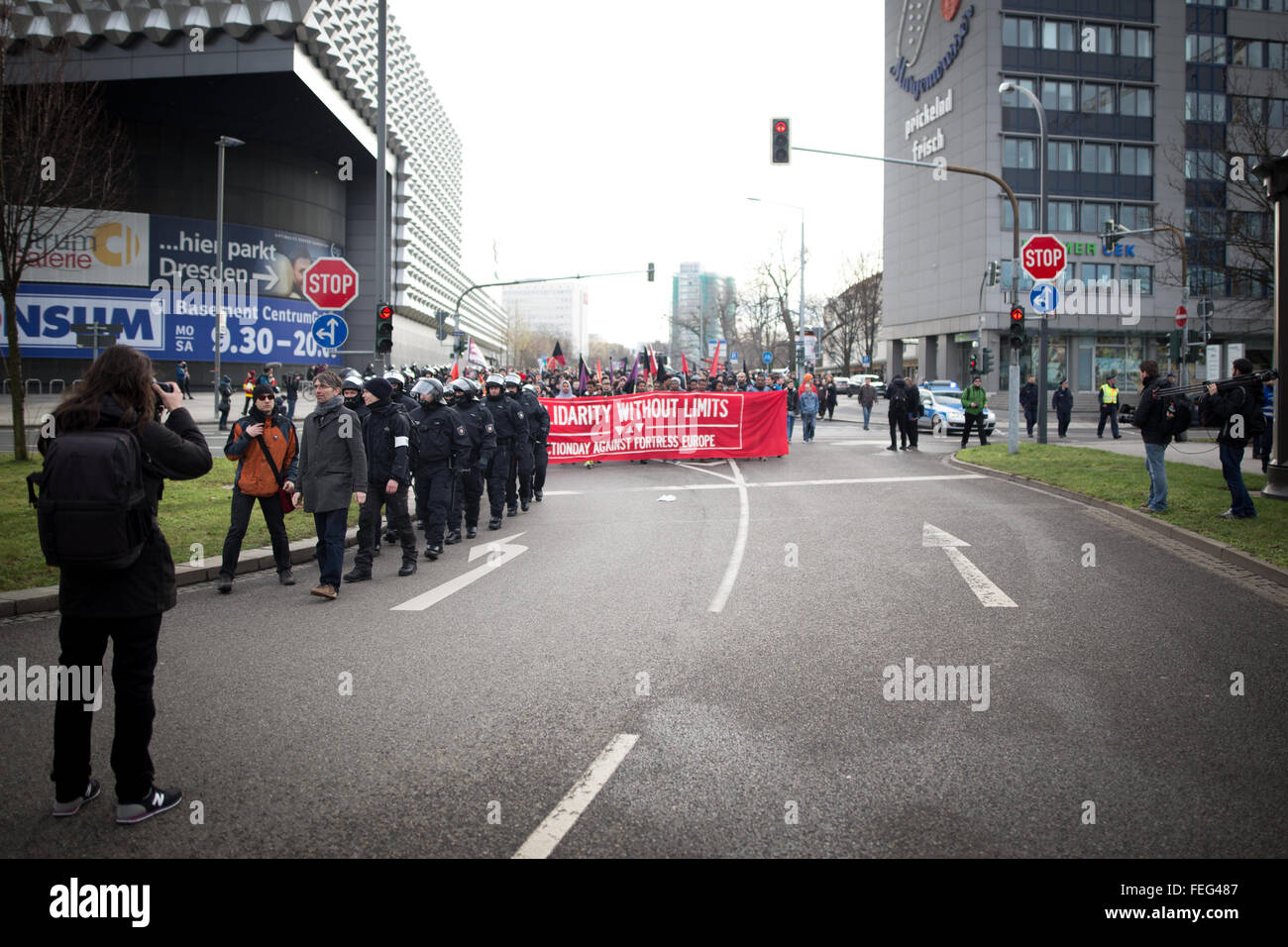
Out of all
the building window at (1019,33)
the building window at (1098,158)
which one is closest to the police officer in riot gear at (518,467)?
the building window at (1019,33)

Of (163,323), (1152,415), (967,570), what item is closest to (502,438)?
(967,570)

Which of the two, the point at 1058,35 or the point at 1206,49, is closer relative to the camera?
the point at 1058,35

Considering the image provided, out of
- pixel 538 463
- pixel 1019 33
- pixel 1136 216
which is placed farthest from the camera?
pixel 1136 216

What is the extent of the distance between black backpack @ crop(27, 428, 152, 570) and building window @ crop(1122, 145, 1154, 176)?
67.1 m

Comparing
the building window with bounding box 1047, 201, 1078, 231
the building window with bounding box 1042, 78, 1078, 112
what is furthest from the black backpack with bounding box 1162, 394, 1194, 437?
the building window with bounding box 1042, 78, 1078, 112

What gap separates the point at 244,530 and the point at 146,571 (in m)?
4.99

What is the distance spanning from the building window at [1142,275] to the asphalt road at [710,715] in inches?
2251

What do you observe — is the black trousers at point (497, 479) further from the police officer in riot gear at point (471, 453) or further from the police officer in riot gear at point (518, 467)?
the police officer in riot gear at point (471, 453)

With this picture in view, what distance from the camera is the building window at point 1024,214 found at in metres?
57.5

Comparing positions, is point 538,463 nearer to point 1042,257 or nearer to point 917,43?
point 1042,257

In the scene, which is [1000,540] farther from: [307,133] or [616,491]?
[307,133]

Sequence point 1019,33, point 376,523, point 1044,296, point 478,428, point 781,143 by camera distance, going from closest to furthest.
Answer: point 376,523 → point 478,428 → point 1044,296 → point 781,143 → point 1019,33

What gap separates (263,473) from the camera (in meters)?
9.05

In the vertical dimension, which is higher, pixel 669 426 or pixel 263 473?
pixel 669 426
